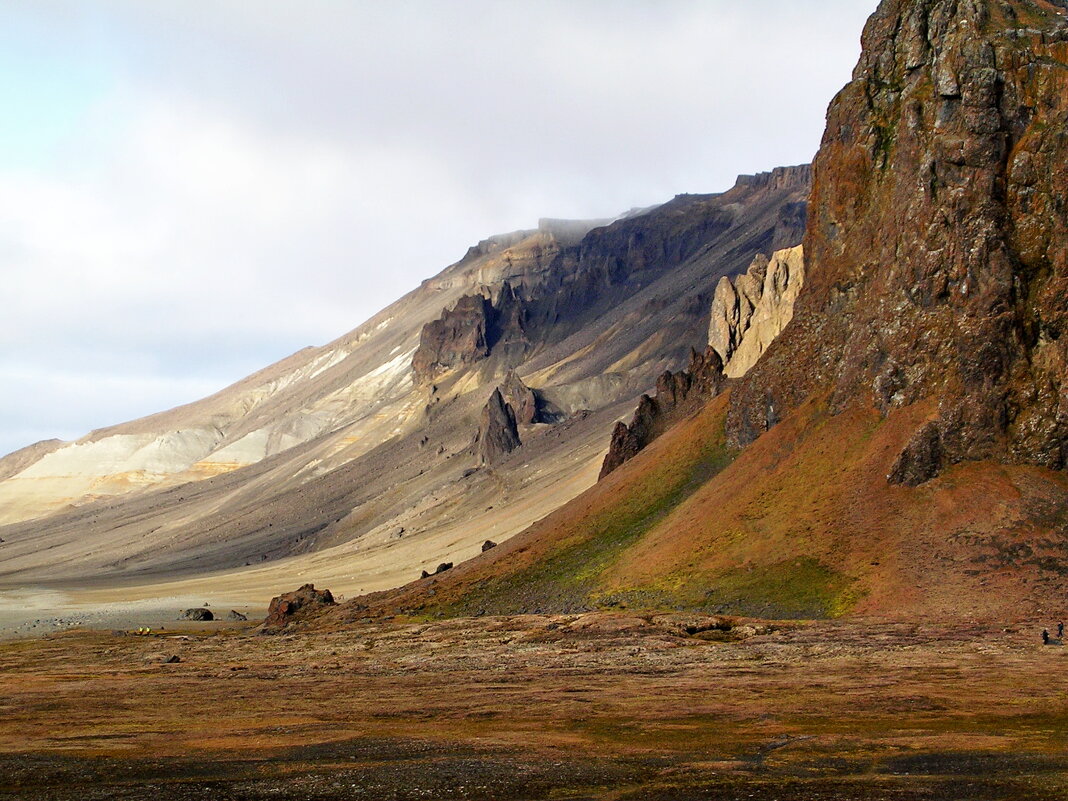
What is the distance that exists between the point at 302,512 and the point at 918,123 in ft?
495

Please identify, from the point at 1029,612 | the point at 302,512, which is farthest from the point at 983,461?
the point at 302,512

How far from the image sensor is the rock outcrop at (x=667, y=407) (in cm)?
9881

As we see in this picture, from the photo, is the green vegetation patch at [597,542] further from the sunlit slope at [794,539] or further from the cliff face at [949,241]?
the cliff face at [949,241]

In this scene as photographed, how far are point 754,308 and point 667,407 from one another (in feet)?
173

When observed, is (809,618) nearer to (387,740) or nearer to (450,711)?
(450,711)

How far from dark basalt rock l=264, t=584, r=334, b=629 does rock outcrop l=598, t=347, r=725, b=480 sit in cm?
2978

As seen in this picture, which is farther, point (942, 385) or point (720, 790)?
point (942, 385)

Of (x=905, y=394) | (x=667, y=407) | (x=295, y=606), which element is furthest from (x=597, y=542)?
(x=667, y=407)

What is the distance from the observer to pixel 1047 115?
60844 millimetres

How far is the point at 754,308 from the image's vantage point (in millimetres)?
150625

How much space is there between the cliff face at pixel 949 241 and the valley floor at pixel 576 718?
15.0m

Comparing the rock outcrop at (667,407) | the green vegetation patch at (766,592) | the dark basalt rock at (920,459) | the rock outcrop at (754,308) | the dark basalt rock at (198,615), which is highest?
the rock outcrop at (754,308)

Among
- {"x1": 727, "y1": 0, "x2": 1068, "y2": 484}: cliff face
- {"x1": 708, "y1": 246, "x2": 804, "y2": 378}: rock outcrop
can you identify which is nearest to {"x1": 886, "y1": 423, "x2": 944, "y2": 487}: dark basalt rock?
{"x1": 727, "y1": 0, "x2": 1068, "y2": 484}: cliff face

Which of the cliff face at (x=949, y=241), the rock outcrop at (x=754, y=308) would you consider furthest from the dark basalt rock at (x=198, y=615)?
the rock outcrop at (x=754, y=308)
